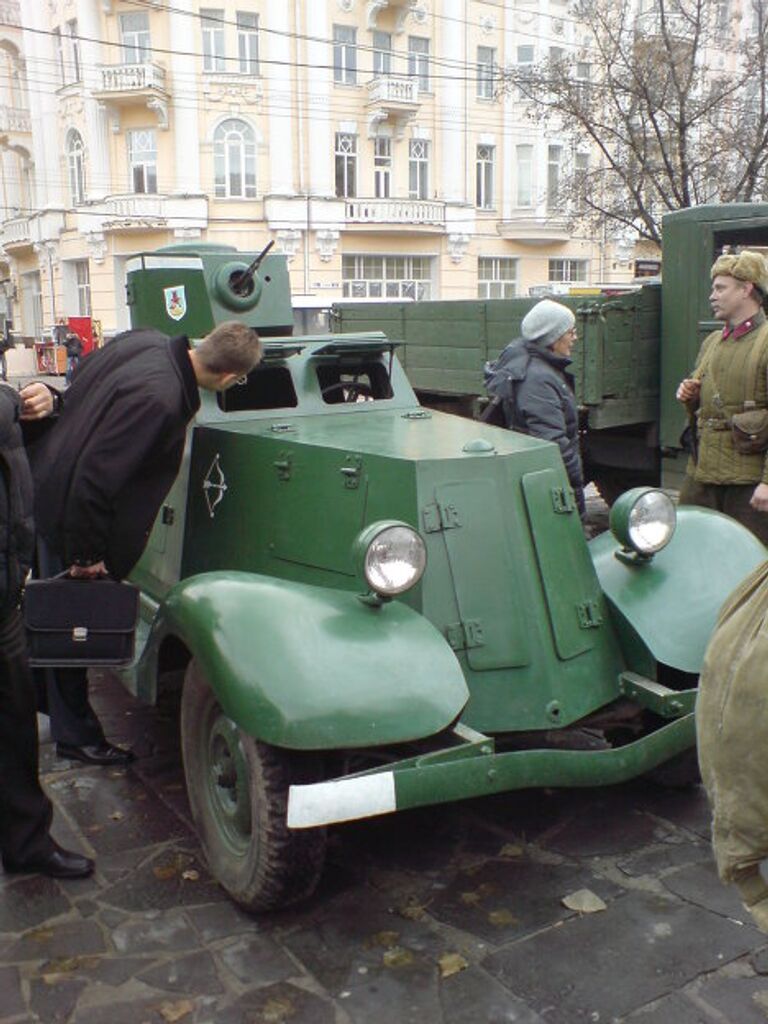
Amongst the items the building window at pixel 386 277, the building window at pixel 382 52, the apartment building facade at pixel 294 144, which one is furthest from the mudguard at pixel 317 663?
the building window at pixel 382 52

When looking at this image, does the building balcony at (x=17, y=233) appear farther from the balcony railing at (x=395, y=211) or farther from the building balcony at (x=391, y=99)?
the building balcony at (x=391, y=99)

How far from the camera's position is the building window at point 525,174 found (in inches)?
1430

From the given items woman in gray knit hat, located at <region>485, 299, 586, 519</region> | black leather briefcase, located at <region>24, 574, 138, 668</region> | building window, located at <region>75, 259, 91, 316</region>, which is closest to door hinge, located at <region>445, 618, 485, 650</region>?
black leather briefcase, located at <region>24, 574, 138, 668</region>

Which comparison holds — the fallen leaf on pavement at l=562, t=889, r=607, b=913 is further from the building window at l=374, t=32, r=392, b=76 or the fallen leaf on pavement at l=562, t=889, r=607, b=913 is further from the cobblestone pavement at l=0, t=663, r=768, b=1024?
the building window at l=374, t=32, r=392, b=76

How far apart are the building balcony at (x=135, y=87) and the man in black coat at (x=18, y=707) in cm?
2994

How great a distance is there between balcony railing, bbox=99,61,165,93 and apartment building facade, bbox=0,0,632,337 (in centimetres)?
5

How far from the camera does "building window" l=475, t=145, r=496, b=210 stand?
117ft

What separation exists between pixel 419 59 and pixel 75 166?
11572 mm

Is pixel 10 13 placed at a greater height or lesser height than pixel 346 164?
greater

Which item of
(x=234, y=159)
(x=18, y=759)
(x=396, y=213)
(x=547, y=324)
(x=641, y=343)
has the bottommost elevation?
(x=18, y=759)

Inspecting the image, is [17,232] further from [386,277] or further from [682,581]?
[682,581]

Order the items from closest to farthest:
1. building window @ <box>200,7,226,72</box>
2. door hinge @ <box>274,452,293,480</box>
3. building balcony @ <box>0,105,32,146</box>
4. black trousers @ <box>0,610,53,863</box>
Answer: black trousers @ <box>0,610,53,863</box>
door hinge @ <box>274,452,293,480</box>
building window @ <box>200,7,226,72</box>
building balcony @ <box>0,105,32,146</box>

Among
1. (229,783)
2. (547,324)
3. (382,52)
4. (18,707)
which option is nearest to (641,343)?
(547,324)

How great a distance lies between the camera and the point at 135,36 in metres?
31.4
